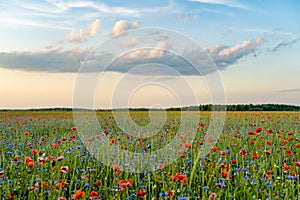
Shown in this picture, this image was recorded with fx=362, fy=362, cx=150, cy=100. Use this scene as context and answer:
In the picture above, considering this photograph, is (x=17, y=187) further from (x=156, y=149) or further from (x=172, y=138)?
(x=172, y=138)

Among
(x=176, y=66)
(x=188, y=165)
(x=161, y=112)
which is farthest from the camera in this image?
(x=161, y=112)

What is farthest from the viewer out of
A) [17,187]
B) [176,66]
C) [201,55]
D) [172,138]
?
[172,138]

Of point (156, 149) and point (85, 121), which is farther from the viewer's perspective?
point (85, 121)

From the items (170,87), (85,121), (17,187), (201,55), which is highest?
(201,55)

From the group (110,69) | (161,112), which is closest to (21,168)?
(110,69)

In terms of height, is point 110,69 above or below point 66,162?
above

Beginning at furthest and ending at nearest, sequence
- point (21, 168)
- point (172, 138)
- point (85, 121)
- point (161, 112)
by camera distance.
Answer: point (161, 112) → point (85, 121) → point (172, 138) → point (21, 168)

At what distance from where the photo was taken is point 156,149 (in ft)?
24.1

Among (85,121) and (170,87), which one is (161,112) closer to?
(85,121)

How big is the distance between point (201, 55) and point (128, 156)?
2.30 m

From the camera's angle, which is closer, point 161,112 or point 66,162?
point 66,162

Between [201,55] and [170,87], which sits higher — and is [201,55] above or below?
above

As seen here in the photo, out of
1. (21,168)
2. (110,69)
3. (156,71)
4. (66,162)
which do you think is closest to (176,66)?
(156,71)

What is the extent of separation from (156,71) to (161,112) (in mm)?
10120
